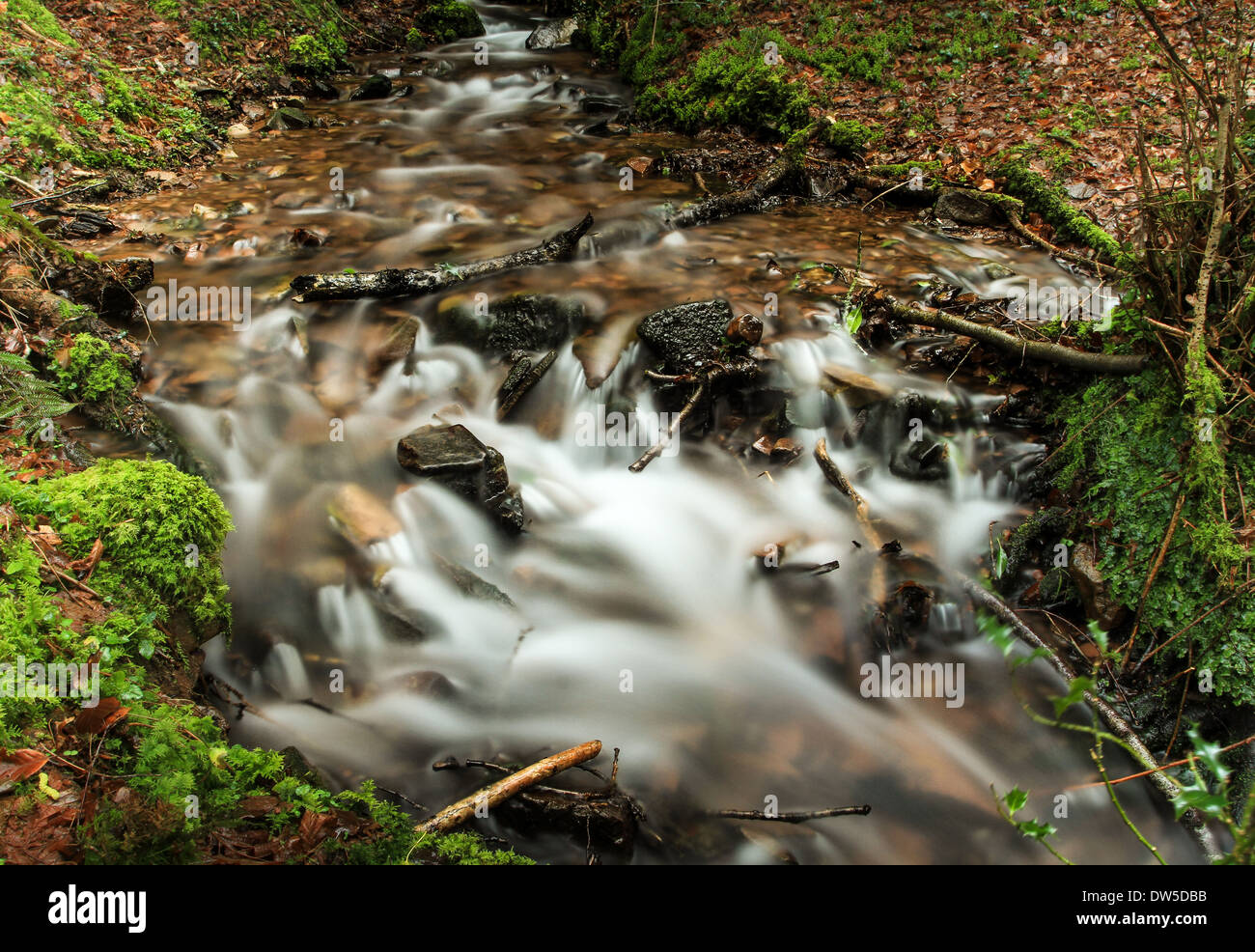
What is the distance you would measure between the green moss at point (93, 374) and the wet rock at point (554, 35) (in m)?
11.4

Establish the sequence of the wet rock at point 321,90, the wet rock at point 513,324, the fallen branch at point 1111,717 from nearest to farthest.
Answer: the fallen branch at point 1111,717 → the wet rock at point 513,324 → the wet rock at point 321,90

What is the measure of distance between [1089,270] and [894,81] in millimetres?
4493

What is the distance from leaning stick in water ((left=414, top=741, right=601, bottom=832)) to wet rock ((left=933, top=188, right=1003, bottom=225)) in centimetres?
727

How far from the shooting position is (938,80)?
9.42 m

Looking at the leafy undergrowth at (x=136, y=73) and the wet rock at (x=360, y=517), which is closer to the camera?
the wet rock at (x=360, y=517)

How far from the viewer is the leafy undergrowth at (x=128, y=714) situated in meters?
2.22

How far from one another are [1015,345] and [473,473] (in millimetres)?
3900

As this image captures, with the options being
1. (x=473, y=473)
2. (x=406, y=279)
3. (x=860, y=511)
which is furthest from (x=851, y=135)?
(x=473, y=473)

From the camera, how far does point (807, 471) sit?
5152 mm

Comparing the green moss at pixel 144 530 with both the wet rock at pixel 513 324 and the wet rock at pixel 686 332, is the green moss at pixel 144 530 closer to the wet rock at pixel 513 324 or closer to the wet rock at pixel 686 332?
the wet rock at pixel 513 324

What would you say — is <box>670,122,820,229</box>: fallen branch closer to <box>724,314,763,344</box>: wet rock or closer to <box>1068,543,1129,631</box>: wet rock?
<box>724,314,763,344</box>: wet rock

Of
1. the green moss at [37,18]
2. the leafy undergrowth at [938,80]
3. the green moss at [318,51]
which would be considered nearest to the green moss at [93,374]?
the green moss at [37,18]
